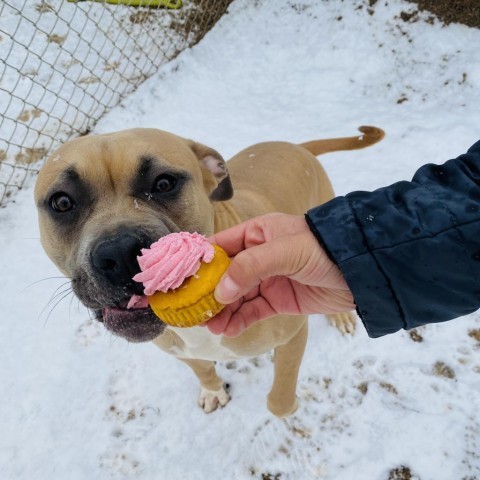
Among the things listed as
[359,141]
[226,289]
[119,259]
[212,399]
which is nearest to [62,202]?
[119,259]

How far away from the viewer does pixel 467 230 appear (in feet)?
4.82

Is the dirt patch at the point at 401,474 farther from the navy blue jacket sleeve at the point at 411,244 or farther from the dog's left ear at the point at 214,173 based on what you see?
the dog's left ear at the point at 214,173

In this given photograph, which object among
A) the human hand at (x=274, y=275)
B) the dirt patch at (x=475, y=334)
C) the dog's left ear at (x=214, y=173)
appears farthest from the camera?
the dirt patch at (x=475, y=334)

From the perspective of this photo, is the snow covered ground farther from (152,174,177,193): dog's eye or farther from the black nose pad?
the black nose pad

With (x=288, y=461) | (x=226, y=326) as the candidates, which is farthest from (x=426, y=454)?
(x=226, y=326)

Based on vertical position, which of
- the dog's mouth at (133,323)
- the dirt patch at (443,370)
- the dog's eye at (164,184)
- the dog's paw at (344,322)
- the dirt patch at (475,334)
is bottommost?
the dog's paw at (344,322)

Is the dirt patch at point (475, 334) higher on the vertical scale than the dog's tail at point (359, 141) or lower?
lower

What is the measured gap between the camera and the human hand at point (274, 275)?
1.54 metres

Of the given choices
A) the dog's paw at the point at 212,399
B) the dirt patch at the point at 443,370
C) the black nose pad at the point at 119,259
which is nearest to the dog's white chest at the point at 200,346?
the dog's paw at the point at 212,399

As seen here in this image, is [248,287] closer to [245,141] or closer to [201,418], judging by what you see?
[201,418]

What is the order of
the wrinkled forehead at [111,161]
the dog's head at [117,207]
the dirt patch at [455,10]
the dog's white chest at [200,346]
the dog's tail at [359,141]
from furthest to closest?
the dirt patch at [455,10] → the dog's tail at [359,141] → the dog's white chest at [200,346] → the wrinkled forehead at [111,161] → the dog's head at [117,207]

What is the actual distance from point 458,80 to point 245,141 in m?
2.31

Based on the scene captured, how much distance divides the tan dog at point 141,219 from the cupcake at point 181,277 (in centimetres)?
14

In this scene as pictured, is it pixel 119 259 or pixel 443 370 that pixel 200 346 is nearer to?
pixel 119 259
